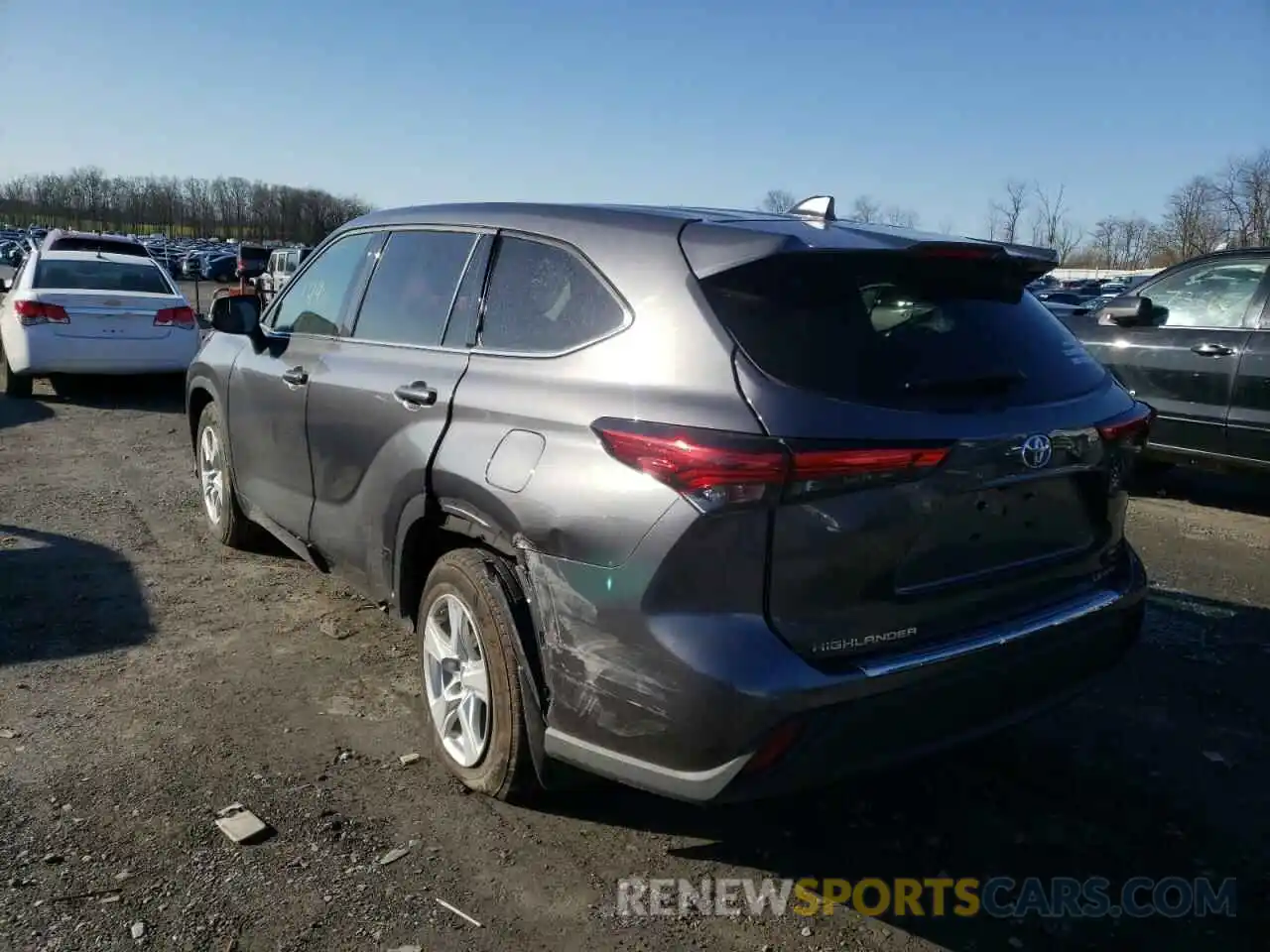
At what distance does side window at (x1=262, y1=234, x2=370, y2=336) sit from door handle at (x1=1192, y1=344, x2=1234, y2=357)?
5597 mm

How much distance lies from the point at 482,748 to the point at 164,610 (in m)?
2.40

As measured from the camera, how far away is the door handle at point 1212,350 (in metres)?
6.89

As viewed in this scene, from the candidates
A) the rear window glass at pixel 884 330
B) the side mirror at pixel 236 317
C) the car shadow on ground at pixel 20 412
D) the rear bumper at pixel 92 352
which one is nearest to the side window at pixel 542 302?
the rear window glass at pixel 884 330

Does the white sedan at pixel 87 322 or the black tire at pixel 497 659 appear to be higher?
the white sedan at pixel 87 322

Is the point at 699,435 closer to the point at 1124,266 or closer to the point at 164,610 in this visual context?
the point at 164,610

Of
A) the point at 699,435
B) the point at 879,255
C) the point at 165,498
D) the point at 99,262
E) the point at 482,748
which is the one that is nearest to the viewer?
the point at 699,435

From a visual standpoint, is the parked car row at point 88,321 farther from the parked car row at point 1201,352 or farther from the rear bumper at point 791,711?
the rear bumper at point 791,711

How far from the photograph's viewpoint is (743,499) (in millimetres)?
2459

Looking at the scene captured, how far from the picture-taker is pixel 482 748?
322cm

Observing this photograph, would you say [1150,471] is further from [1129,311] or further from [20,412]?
[20,412]

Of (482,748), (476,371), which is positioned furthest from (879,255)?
(482,748)

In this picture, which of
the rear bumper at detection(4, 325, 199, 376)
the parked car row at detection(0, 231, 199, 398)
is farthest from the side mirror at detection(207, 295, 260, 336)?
the parked car row at detection(0, 231, 199, 398)

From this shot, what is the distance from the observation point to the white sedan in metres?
10.4

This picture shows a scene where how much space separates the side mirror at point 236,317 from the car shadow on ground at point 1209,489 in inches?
237
